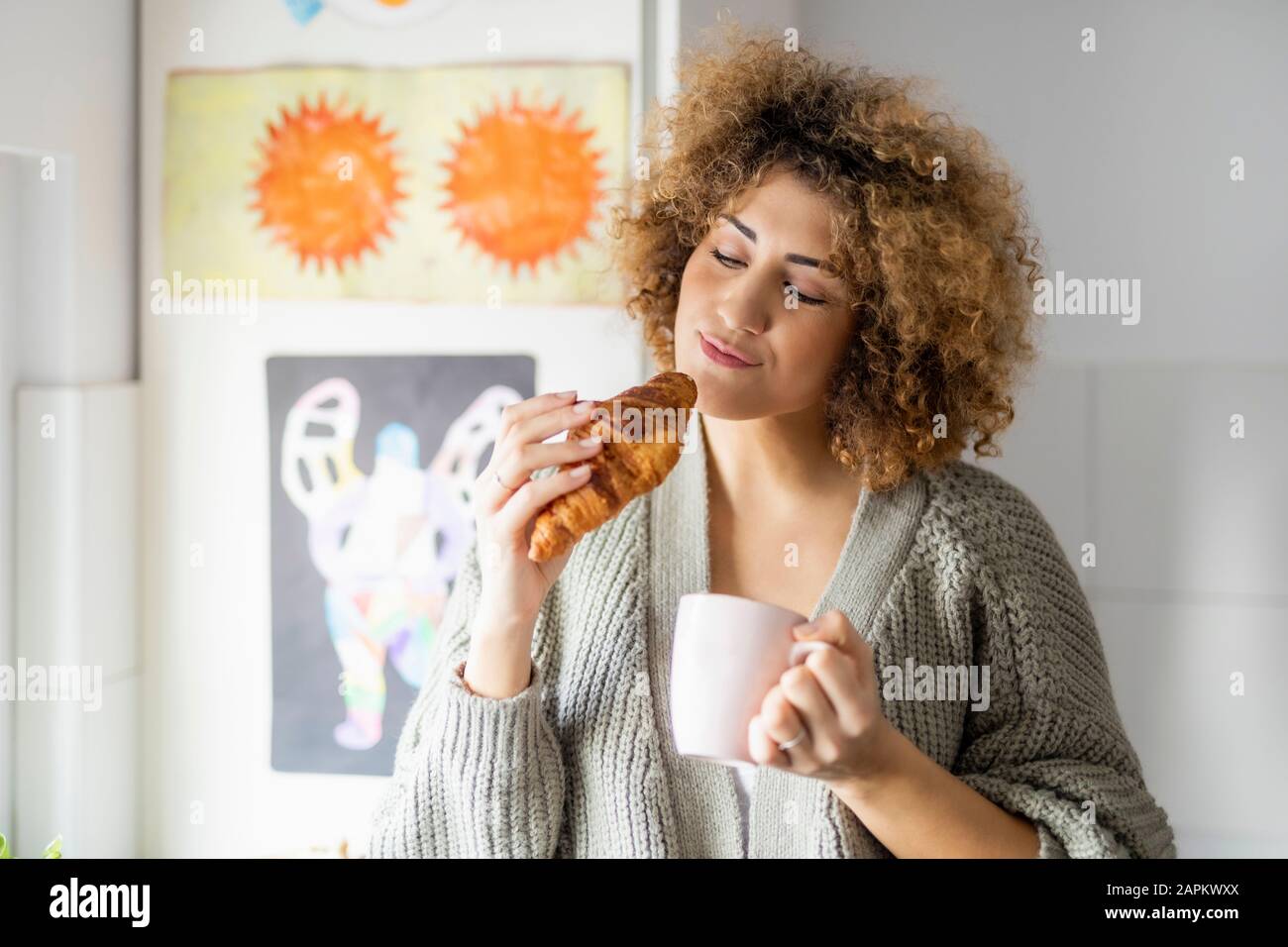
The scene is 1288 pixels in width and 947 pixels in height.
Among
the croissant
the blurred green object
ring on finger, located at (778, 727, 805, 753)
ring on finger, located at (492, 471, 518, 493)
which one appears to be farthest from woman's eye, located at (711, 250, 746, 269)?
the blurred green object

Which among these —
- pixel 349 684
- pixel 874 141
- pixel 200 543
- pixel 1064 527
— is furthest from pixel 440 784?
pixel 1064 527

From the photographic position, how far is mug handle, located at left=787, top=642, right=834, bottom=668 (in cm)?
76

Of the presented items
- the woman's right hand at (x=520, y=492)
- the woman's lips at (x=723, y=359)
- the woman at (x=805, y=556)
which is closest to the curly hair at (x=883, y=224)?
the woman at (x=805, y=556)

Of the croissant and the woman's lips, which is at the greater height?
the woman's lips

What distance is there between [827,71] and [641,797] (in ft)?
1.99

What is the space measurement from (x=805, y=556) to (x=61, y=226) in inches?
42.5

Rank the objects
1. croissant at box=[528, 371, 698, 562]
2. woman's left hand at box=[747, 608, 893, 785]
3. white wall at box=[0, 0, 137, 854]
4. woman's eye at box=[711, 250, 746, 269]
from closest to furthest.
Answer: woman's left hand at box=[747, 608, 893, 785] → croissant at box=[528, 371, 698, 562] → woman's eye at box=[711, 250, 746, 269] → white wall at box=[0, 0, 137, 854]

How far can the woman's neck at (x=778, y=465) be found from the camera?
105cm

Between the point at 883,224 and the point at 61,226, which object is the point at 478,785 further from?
the point at 61,226

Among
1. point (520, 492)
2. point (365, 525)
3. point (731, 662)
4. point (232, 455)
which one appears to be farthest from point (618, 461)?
point (232, 455)

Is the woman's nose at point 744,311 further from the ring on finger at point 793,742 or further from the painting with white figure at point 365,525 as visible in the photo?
the painting with white figure at point 365,525

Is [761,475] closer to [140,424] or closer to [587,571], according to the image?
[587,571]

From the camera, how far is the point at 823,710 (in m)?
0.75

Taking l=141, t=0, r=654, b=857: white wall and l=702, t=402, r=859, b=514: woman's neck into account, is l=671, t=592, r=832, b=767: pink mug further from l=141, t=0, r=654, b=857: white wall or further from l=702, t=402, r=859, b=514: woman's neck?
l=141, t=0, r=654, b=857: white wall
